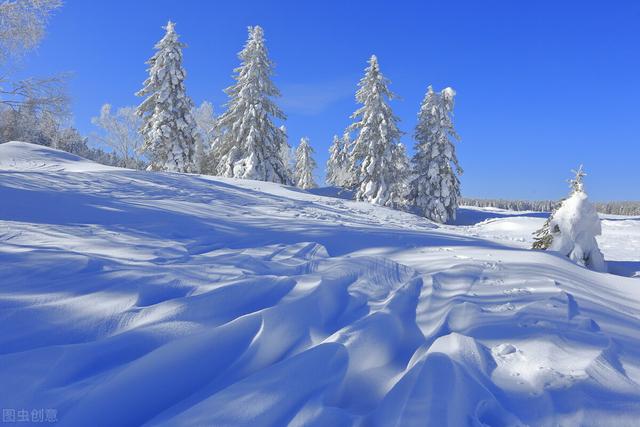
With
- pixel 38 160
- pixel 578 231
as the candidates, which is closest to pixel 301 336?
pixel 578 231

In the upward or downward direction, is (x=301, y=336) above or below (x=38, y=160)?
below

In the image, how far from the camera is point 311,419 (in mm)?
1562

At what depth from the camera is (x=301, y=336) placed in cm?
232

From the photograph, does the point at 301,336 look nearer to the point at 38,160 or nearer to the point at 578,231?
the point at 578,231

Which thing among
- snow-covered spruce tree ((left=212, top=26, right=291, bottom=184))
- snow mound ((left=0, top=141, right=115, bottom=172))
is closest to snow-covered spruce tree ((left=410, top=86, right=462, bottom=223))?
snow-covered spruce tree ((left=212, top=26, right=291, bottom=184))

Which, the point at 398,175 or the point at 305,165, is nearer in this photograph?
the point at 398,175

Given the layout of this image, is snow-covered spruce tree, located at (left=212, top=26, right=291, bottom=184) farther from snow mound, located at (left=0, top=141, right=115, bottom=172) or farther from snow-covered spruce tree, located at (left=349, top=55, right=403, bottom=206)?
snow mound, located at (left=0, top=141, right=115, bottom=172)

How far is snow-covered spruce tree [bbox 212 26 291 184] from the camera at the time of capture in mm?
20609

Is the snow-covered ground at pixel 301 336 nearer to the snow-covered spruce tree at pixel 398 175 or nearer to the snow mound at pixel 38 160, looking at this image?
the snow mound at pixel 38 160

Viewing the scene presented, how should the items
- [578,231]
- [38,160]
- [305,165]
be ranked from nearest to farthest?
1. [578,231]
2. [38,160]
3. [305,165]

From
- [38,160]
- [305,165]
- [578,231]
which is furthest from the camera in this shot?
[305,165]

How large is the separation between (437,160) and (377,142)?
510 cm

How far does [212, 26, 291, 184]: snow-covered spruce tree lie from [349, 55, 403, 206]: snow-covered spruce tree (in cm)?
528

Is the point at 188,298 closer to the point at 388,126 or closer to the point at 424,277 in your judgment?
the point at 424,277
